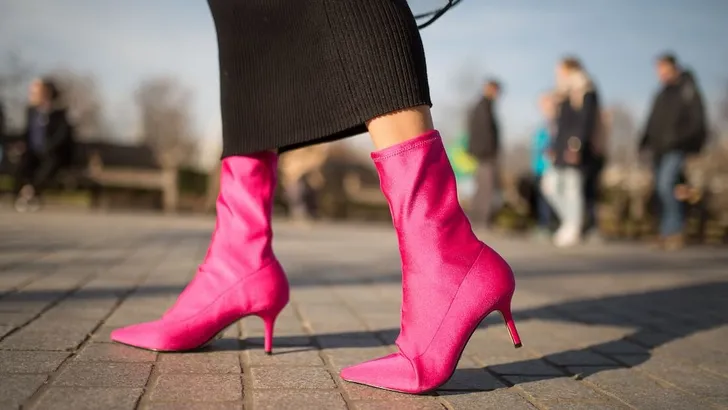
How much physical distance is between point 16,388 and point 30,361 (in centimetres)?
31

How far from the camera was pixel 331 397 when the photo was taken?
1.93 metres

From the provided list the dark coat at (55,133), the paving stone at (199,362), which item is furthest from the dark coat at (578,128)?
the dark coat at (55,133)

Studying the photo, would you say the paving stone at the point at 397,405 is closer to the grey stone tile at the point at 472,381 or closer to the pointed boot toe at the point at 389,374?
the pointed boot toe at the point at 389,374

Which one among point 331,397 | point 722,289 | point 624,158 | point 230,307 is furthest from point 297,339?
point 624,158

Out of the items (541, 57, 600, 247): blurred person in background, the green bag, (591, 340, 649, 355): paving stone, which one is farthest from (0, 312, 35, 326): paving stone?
the green bag

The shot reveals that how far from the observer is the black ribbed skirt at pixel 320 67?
6.48 ft

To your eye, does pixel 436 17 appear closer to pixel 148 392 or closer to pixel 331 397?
pixel 331 397

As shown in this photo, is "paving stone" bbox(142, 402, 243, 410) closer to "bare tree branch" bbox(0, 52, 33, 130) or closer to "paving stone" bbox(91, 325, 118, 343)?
"paving stone" bbox(91, 325, 118, 343)

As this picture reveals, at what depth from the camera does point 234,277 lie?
2314mm

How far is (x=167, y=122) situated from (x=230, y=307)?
39.7 m

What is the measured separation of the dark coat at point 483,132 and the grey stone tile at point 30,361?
895cm

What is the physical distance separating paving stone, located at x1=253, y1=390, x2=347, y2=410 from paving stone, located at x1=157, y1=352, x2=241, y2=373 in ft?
0.88

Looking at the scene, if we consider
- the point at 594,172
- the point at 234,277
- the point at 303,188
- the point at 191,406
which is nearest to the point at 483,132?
the point at 594,172

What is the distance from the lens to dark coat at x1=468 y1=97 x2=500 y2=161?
35.2ft
